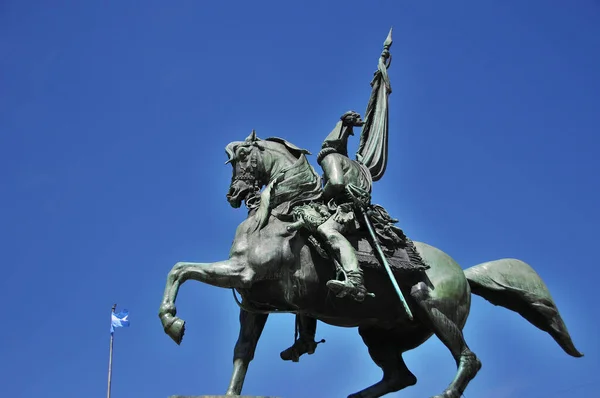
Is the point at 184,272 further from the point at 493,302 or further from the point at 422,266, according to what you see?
the point at 493,302

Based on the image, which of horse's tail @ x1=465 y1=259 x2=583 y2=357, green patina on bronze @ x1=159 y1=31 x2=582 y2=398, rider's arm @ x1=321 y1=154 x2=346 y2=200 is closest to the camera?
green patina on bronze @ x1=159 y1=31 x2=582 y2=398

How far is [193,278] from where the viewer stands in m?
12.2

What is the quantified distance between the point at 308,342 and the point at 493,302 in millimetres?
2780

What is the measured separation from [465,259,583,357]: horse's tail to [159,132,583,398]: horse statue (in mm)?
14

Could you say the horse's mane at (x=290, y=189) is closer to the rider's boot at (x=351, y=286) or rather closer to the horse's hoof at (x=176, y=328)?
the rider's boot at (x=351, y=286)

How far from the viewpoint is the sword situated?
12844 millimetres

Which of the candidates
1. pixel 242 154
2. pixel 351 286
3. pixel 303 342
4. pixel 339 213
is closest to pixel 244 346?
pixel 303 342

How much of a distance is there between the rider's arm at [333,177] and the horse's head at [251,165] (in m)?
0.49

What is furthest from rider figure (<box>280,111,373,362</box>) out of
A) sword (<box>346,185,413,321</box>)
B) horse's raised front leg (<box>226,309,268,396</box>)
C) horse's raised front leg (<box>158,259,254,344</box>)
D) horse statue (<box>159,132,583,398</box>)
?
horse's raised front leg (<box>158,259,254,344</box>)

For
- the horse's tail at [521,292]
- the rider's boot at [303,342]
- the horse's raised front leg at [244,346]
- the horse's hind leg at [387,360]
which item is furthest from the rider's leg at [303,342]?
the horse's tail at [521,292]

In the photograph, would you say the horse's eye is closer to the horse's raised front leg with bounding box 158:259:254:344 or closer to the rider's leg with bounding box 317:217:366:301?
the rider's leg with bounding box 317:217:366:301

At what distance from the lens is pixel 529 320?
14.0 metres

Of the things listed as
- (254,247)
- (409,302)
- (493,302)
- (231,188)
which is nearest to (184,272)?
(254,247)

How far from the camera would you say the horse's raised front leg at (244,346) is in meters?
12.5
